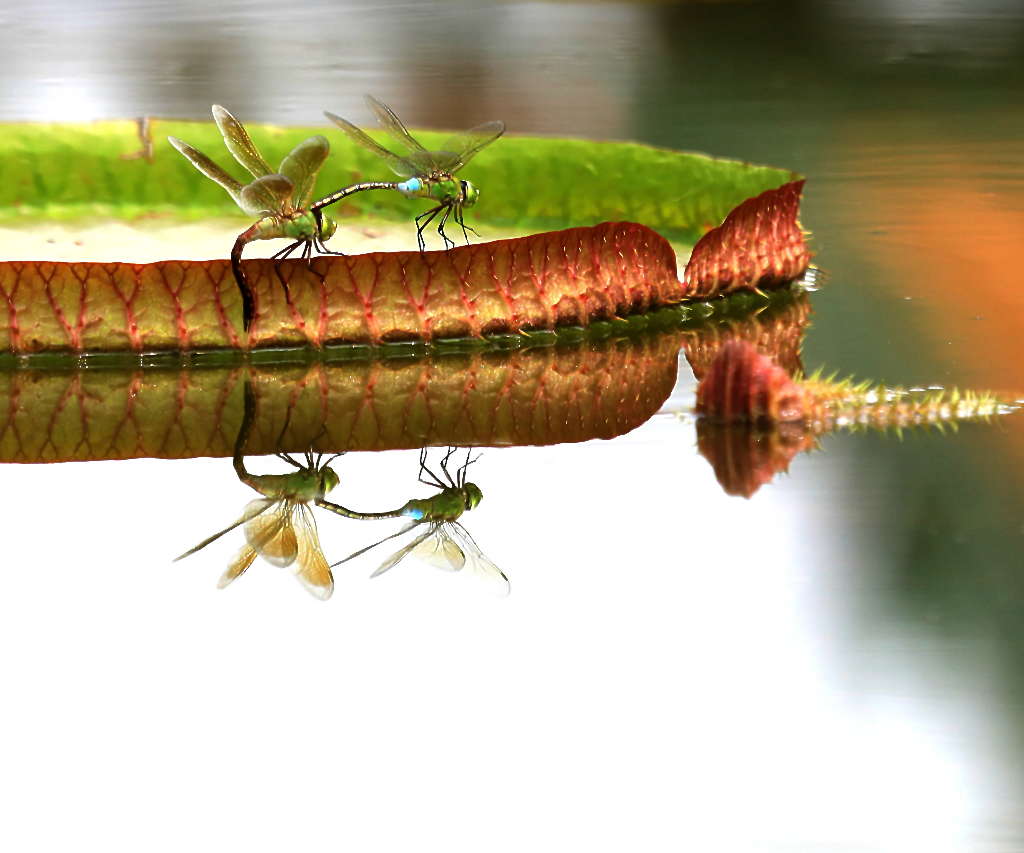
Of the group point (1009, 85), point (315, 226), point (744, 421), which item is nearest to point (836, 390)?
point (744, 421)

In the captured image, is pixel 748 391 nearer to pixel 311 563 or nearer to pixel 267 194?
pixel 311 563

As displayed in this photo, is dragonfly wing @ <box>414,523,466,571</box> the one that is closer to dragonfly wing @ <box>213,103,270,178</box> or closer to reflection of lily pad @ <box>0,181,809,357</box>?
reflection of lily pad @ <box>0,181,809,357</box>

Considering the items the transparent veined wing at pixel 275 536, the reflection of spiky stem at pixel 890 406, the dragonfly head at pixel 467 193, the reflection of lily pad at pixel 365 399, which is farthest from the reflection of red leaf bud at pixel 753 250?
the transparent veined wing at pixel 275 536

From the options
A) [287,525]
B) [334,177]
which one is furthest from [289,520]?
[334,177]

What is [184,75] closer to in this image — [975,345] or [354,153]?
[354,153]

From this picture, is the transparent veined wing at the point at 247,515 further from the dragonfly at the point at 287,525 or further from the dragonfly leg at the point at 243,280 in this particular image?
the dragonfly leg at the point at 243,280

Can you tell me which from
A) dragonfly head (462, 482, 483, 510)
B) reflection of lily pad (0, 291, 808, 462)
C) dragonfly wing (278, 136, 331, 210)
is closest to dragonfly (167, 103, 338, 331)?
dragonfly wing (278, 136, 331, 210)
